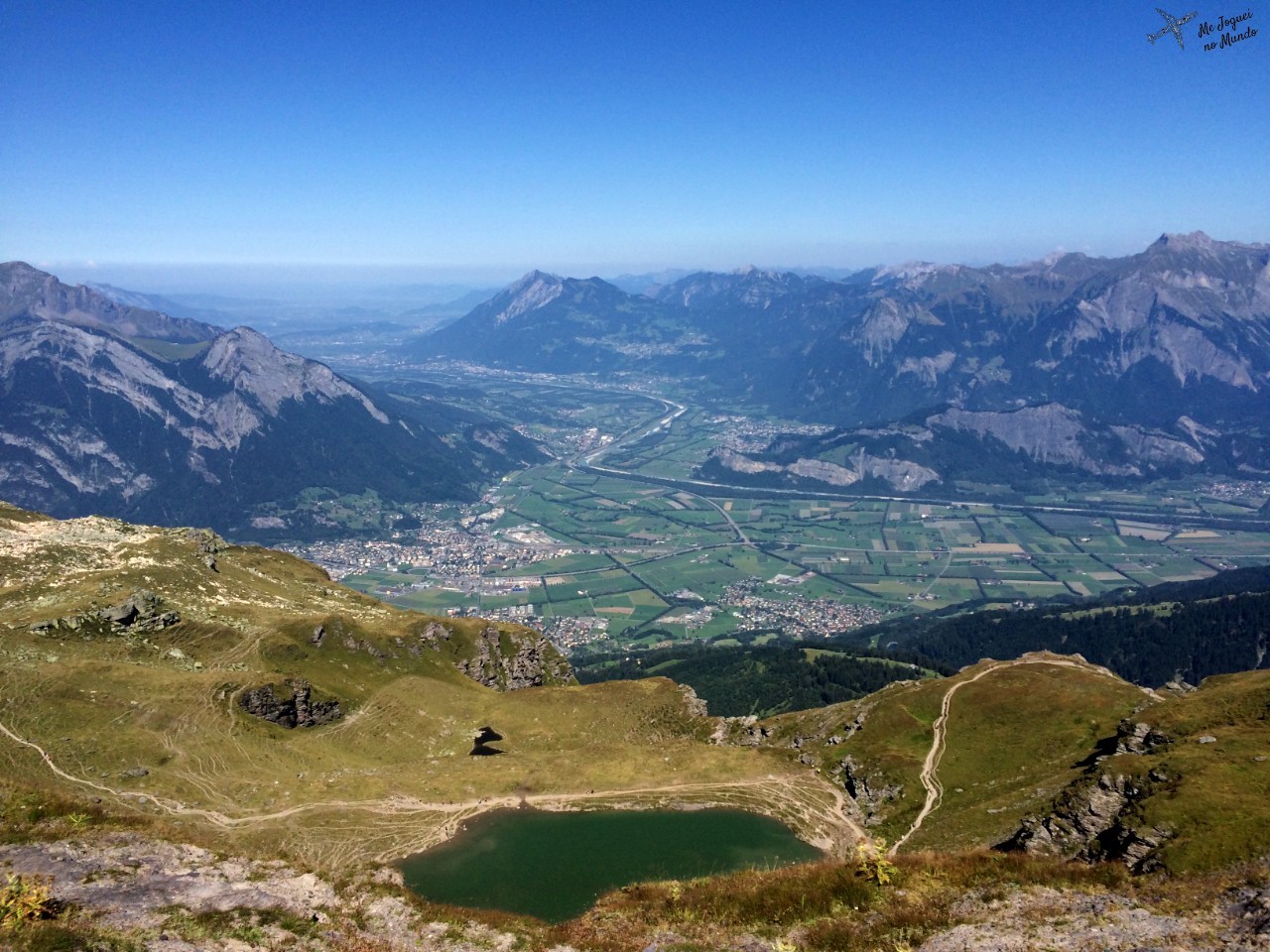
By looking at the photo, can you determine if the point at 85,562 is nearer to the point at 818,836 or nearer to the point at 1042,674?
the point at 818,836

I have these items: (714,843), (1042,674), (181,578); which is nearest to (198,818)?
(714,843)

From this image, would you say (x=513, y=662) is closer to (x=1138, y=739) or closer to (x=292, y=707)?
(x=292, y=707)

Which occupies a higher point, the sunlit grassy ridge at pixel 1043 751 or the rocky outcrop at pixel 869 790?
the sunlit grassy ridge at pixel 1043 751

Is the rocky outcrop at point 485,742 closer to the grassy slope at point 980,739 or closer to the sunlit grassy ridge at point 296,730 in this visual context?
the sunlit grassy ridge at point 296,730

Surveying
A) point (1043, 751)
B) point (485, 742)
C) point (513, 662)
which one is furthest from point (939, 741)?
point (513, 662)

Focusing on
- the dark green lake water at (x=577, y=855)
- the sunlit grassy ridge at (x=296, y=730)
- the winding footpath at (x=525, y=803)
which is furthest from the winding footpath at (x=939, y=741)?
the dark green lake water at (x=577, y=855)
